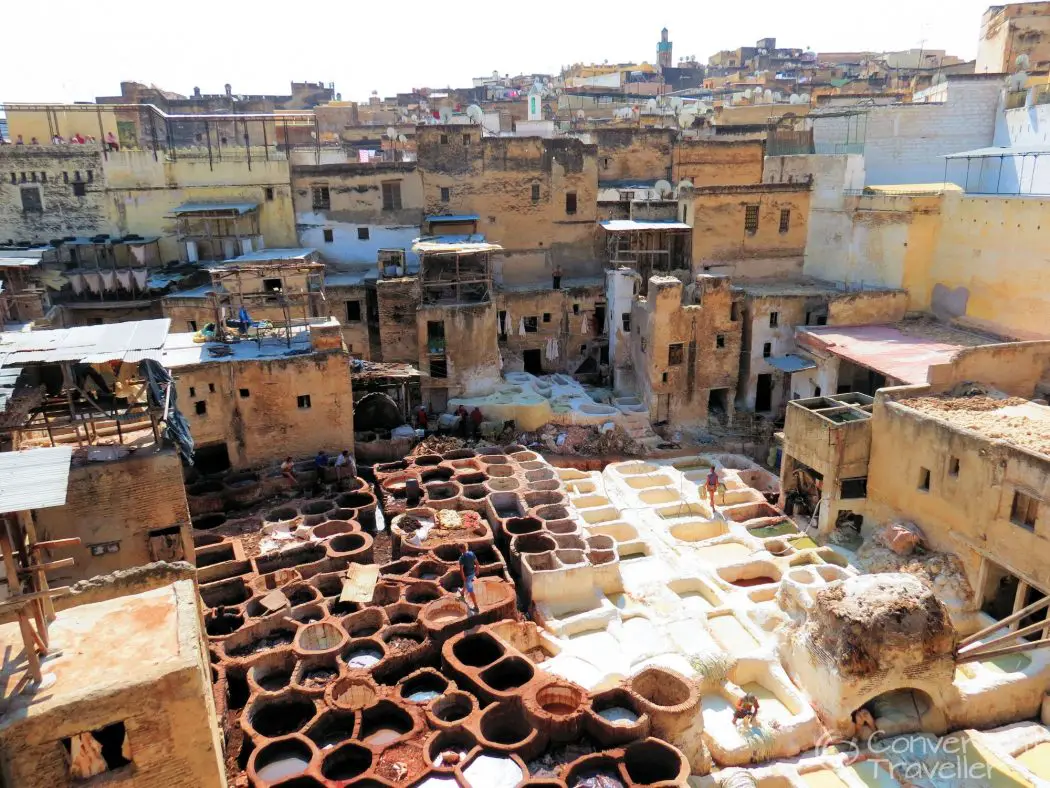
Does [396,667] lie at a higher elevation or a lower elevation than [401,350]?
lower

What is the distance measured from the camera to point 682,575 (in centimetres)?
2095

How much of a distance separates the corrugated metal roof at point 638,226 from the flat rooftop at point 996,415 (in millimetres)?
13716

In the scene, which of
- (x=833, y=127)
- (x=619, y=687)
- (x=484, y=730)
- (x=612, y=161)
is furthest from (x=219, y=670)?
(x=833, y=127)

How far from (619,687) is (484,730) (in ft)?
9.32

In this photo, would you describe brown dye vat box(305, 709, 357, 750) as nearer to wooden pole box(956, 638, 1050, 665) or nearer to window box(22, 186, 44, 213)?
wooden pole box(956, 638, 1050, 665)

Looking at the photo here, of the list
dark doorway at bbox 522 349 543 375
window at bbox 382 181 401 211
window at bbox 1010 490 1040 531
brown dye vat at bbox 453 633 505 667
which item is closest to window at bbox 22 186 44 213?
window at bbox 382 181 401 211

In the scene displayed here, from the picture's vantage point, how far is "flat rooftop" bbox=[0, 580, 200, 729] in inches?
348

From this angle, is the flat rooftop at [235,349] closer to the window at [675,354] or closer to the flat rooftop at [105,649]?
the flat rooftop at [105,649]

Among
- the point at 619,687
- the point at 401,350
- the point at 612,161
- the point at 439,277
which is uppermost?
the point at 612,161

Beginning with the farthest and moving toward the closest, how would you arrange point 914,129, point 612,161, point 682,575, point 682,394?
point 612,161 → point 914,129 → point 682,394 → point 682,575

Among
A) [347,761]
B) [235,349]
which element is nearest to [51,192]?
[235,349]

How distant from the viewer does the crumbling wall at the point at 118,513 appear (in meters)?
14.8

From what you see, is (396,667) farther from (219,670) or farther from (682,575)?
(682,575)

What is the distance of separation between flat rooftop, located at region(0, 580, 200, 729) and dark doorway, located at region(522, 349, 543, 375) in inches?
944
